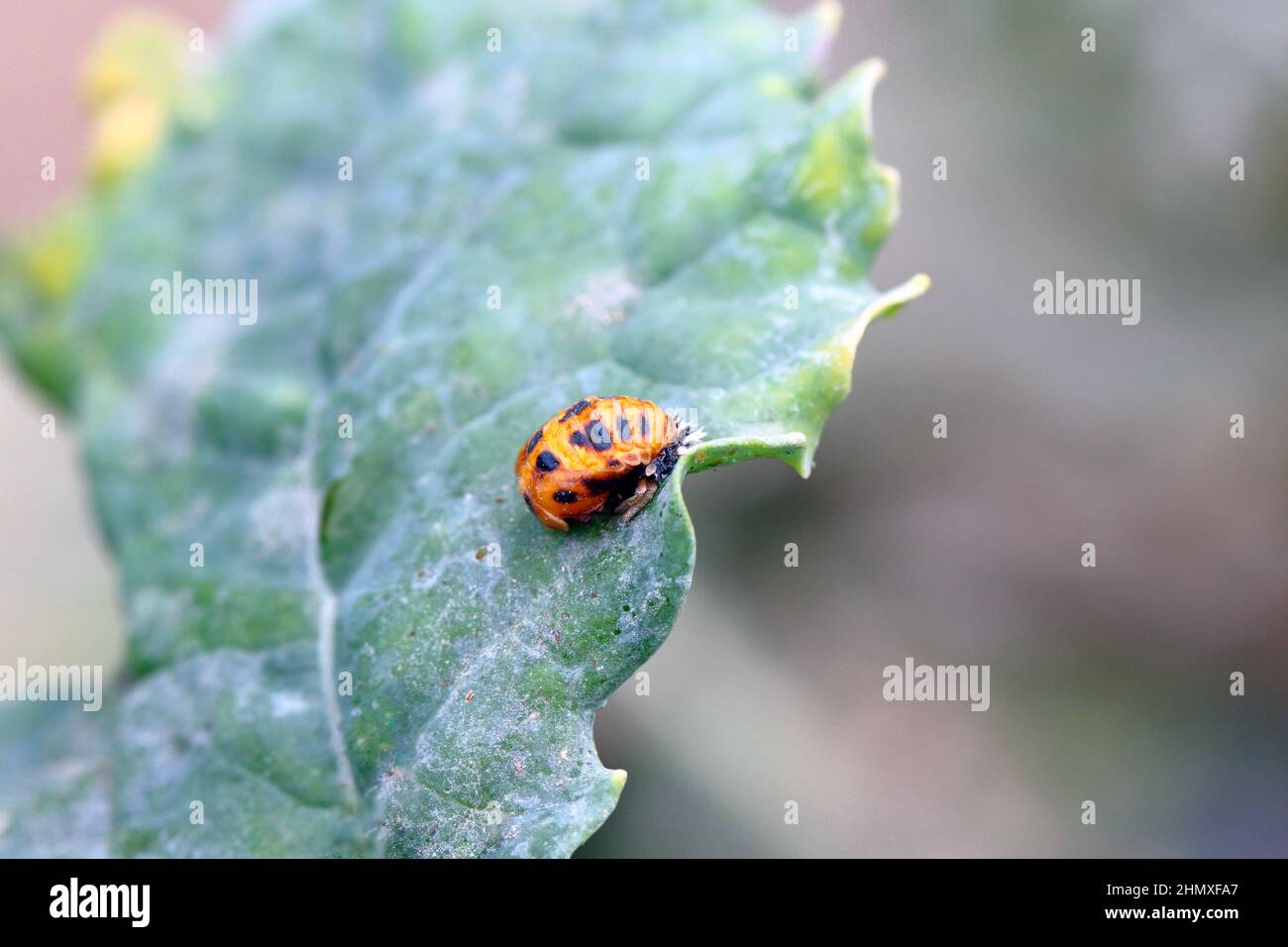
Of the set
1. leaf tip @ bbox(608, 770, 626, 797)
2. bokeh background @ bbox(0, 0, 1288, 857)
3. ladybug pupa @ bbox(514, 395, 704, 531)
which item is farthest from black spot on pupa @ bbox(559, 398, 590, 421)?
bokeh background @ bbox(0, 0, 1288, 857)

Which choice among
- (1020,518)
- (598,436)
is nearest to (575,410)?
(598,436)

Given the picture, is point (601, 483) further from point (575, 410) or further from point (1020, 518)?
Result: point (1020, 518)

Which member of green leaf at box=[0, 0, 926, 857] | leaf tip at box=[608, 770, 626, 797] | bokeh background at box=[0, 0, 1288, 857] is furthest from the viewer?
bokeh background at box=[0, 0, 1288, 857]

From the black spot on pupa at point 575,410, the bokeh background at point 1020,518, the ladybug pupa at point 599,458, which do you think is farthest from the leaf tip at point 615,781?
the bokeh background at point 1020,518

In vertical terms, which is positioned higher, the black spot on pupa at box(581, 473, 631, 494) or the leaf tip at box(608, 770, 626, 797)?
the black spot on pupa at box(581, 473, 631, 494)

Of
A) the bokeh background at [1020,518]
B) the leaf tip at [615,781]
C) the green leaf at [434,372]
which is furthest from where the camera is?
the bokeh background at [1020,518]

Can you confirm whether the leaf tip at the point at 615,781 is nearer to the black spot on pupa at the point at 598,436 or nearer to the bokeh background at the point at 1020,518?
the black spot on pupa at the point at 598,436

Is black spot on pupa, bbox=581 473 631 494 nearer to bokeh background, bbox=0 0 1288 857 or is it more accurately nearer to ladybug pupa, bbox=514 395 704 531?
ladybug pupa, bbox=514 395 704 531
